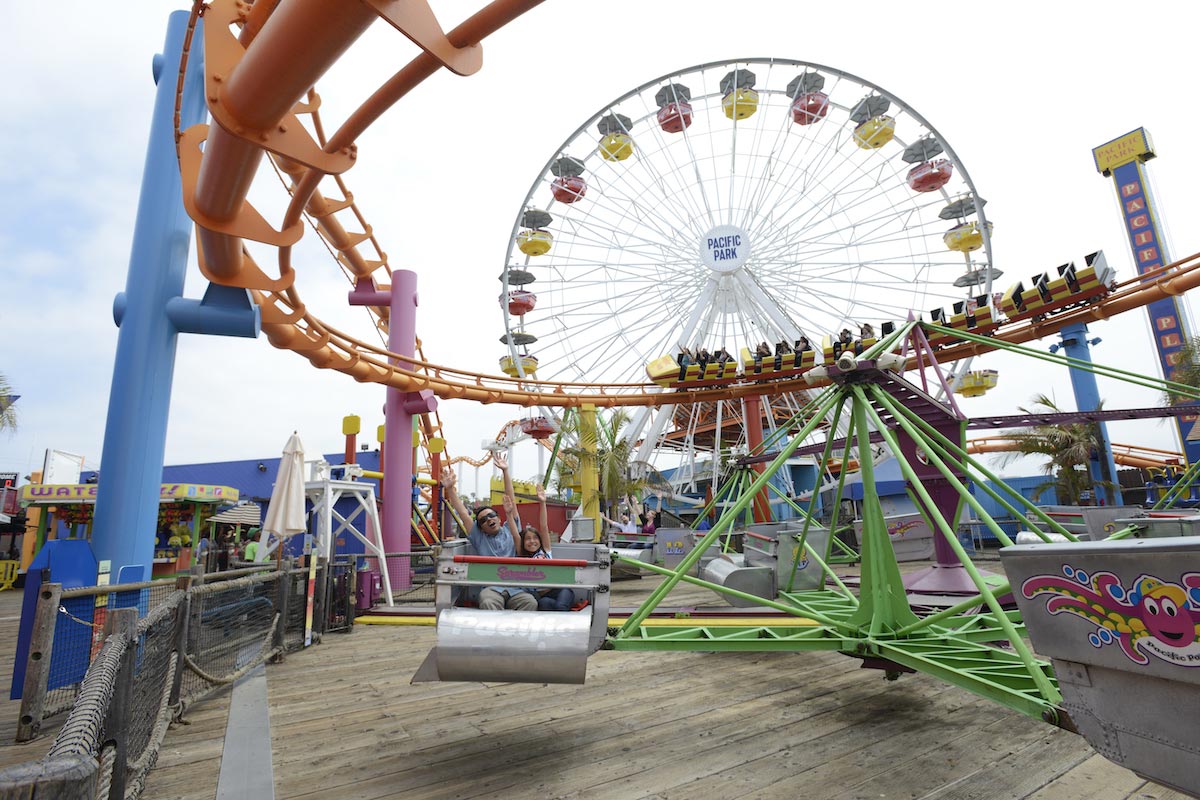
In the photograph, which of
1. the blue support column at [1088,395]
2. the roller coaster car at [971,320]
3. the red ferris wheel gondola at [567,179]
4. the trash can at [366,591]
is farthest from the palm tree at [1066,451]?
the trash can at [366,591]

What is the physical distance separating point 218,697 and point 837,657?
4882 millimetres

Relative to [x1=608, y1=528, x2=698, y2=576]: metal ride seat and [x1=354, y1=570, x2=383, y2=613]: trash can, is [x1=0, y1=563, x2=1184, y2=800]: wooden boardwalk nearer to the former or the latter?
[x1=354, y1=570, x2=383, y2=613]: trash can

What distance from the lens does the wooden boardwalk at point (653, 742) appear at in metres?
2.72

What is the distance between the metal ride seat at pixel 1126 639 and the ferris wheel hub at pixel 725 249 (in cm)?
1778

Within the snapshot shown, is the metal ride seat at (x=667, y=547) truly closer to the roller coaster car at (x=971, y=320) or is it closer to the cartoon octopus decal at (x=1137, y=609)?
the cartoon octopus decal at (x=1137, y=609)

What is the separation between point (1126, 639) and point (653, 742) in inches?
86.5

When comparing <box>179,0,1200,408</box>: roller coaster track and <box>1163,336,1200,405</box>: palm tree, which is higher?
<box>1163,336,1200,405</box>: palm tree

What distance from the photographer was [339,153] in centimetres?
373

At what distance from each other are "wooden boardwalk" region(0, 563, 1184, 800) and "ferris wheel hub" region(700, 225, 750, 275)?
15.6 meters

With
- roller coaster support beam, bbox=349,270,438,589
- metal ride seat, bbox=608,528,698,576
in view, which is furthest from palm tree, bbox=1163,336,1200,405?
roller coaster support beam, bbox=349,270,438,589

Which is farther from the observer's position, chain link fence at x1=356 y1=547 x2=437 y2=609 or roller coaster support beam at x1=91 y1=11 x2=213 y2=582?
chain link fence at x1=356 y1=547 x2=437 y2=609

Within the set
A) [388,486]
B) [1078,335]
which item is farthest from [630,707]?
[1078,335]

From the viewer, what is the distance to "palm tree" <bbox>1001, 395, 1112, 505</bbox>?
17344 mm

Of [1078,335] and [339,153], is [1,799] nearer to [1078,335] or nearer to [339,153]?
[339,153]
